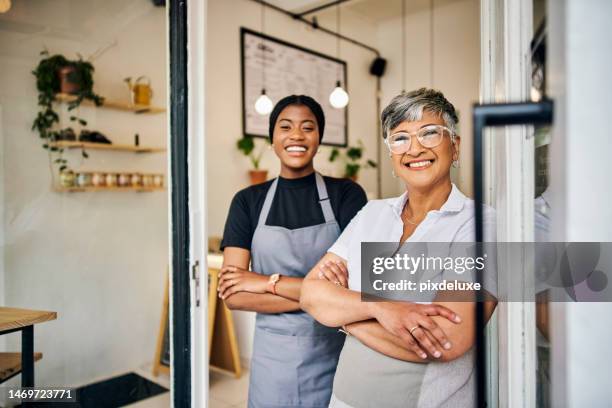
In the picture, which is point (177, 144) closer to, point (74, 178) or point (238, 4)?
point (74, 178)

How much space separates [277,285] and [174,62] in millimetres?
982

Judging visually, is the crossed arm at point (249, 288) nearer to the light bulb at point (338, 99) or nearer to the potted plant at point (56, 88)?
the light bulb at point (338, 99)

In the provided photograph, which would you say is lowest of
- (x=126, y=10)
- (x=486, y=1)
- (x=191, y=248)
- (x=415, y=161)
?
(x=191, y=248)

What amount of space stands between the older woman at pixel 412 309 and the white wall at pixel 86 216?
53.4 inches

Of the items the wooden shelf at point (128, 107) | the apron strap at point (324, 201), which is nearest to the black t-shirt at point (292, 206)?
the apron strap at point (324, 201)

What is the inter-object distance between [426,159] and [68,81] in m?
2.02

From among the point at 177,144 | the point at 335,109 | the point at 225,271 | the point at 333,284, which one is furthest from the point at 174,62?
the point at 333,284

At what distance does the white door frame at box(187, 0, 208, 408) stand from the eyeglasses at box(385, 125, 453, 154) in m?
0.89

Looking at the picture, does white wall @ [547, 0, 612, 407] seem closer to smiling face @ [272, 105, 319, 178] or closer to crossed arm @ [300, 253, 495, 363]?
crossed arm @ [300, 253, 495, 363]

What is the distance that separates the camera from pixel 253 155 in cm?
239

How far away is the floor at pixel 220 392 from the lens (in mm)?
2242

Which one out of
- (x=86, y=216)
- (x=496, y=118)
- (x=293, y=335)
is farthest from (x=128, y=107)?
(x=496, y=118)

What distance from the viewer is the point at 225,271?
5.59 feet

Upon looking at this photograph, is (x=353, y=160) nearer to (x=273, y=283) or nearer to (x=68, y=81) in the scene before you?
(x=273, y=283)
